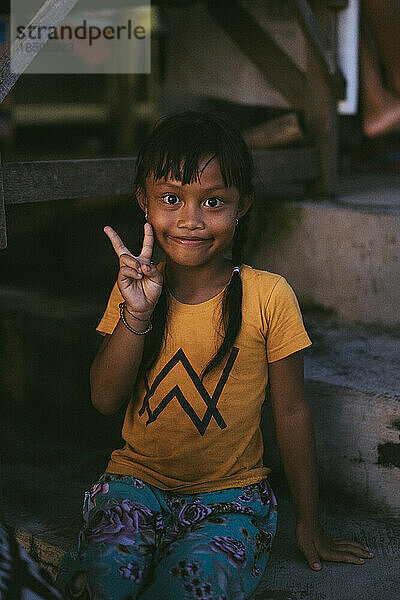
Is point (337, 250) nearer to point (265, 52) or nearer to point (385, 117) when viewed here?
point (265, 52)

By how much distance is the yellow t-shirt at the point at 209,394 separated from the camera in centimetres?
165

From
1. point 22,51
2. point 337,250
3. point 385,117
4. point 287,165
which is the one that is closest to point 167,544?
point 22,51

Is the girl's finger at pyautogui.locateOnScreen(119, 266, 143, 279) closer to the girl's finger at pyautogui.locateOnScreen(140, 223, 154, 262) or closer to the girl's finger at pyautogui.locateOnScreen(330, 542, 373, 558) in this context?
the girl's finger at pyautogui.locateOnScreen(140, 223, 154, 262)

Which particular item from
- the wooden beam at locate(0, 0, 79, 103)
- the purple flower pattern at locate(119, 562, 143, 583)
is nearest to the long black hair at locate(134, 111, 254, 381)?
the wooden beam at locate(0, 0, 79, 103)

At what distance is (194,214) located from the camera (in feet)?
5.10

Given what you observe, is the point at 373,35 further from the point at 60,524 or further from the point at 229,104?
the point at 60,524

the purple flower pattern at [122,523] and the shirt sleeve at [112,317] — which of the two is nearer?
the purple flower pattern at [122,523]

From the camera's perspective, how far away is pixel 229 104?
385 centimetres

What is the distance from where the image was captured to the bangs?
1.55 m

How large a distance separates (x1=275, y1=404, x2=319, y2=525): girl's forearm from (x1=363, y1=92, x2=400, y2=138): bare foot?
7.61ft

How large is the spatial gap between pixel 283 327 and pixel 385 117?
229 cm

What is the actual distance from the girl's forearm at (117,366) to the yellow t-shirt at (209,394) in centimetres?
9

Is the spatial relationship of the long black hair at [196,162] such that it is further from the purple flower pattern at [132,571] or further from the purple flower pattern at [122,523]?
the purple flower pattern at [132,571]

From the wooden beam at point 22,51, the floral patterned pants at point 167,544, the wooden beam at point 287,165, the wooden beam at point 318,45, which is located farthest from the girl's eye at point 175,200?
the wooden beam at point 318,45
